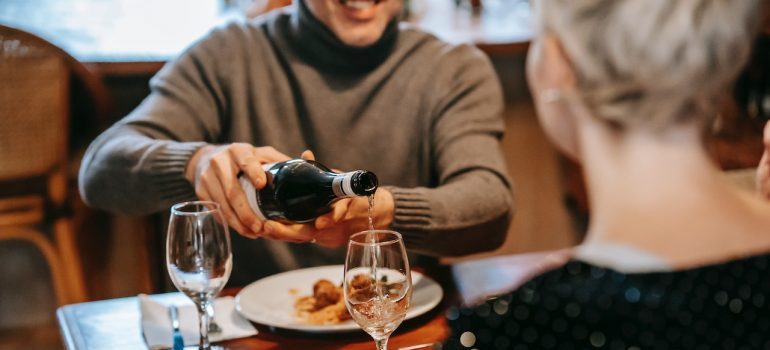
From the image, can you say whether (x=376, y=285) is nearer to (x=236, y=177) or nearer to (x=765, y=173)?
(x=236, y=177)

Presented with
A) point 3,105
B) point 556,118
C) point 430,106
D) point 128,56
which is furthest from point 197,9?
point 556,118

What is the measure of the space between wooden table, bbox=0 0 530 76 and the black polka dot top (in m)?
1.69

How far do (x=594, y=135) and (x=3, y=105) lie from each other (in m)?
1.77

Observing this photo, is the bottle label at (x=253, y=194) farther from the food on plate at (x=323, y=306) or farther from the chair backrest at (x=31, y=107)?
the chair backrest at (x=31, y=107)

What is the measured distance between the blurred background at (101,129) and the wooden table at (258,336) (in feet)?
3.33

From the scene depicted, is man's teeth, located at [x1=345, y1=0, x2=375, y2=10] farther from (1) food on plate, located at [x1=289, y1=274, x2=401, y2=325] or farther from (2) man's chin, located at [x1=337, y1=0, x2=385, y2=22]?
(1) food on plate, located at [x1=289, y1=274, x2=401, y2=325]

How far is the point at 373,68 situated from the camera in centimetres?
184

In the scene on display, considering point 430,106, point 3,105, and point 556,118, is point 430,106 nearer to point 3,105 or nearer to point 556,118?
point 556,118

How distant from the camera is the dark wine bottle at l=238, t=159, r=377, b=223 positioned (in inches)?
49.6

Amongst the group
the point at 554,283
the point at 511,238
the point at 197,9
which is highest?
the point at 554,283

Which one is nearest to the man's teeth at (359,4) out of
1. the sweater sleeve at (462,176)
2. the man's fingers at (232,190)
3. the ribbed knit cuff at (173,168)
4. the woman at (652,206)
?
the sweater sleeve at (462,176)

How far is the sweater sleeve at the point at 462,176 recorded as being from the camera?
4.86 ft

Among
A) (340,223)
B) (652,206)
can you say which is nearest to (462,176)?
(340,223)

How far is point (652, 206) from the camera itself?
77 cm
